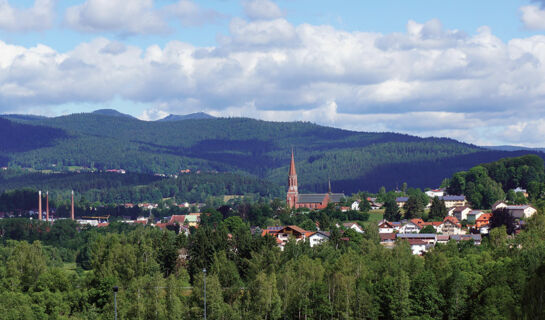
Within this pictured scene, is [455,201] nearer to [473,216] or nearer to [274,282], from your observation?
[473,216]

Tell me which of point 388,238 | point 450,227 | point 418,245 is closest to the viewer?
point 418,245

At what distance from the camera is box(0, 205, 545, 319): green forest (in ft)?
252

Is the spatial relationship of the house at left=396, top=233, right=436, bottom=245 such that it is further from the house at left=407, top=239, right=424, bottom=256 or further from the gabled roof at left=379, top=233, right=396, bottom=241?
the house at left=407, top=239, right=424, bottom=256

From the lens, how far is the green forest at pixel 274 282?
76.8 m

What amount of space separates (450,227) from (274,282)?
78.5 metres

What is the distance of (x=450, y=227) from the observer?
152750 mm

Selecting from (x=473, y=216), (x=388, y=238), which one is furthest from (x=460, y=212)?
(x=388, y=238)

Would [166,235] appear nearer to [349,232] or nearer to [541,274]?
[349,232]

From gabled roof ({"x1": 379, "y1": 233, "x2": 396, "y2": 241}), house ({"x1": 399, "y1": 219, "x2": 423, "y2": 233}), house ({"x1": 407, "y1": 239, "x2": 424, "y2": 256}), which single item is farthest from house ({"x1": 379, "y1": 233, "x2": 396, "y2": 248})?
house ({"x1": 399, "y1": 219, "x2": 423, "y2": 233})

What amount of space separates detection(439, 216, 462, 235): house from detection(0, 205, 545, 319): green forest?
41.7 m

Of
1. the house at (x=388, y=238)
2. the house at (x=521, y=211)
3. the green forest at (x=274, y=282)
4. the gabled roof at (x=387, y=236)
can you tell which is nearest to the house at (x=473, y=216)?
the house at (x=521, y=211)

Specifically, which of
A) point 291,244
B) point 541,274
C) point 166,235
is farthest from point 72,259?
point 541,274

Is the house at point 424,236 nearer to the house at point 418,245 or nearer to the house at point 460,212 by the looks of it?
the house at point 418,245

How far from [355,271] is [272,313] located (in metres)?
13.0
